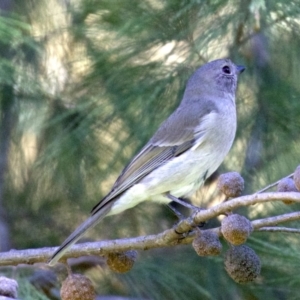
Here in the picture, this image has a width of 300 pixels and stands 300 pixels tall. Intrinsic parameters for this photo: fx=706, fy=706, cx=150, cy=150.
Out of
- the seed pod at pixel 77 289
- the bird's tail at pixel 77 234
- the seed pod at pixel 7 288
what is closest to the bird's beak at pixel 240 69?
the bird's tail at pixel 77 234

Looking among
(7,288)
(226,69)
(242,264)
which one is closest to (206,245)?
(242,264)

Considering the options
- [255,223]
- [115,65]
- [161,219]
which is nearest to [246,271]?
[255,223]

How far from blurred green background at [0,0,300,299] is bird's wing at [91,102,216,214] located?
6 cm

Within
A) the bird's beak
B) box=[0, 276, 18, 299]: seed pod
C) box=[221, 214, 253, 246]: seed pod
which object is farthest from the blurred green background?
box=[0, 276, 18, 299]: seed pod

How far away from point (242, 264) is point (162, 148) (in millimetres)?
1022

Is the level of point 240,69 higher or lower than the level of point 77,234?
higher

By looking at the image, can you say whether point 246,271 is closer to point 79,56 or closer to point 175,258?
point 175,258

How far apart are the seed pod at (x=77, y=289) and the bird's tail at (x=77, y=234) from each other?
127mm

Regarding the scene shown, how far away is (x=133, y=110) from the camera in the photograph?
2.29m

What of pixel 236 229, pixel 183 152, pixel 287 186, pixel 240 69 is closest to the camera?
pixel 236 229

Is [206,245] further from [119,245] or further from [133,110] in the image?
[133,110]

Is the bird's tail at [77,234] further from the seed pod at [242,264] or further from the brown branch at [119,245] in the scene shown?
the seed pod at [242,264]

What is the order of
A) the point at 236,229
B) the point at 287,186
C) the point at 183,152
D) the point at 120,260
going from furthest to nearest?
the point at 183,152, the point at 120,260, the point at 287,186, the point at 236,229

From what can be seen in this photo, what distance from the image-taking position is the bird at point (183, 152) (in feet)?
7.34
